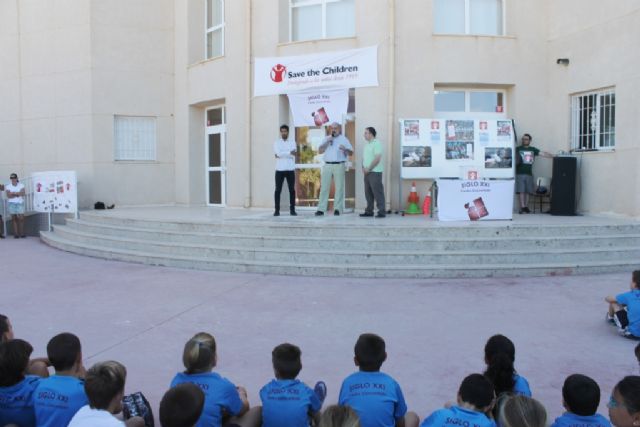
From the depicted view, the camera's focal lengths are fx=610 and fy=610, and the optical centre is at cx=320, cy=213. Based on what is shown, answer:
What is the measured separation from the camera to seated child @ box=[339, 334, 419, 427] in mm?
3291

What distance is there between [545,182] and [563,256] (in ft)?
14.9

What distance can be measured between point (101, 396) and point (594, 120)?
40.7ft

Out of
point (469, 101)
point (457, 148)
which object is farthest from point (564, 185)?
point (469, 101)

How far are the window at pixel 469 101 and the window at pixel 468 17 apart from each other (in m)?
1.30

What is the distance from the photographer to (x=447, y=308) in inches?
275

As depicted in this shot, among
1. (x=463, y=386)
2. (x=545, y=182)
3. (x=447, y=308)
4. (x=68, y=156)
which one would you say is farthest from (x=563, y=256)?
(x=68, y=156)

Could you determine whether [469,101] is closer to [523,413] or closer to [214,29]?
[214,29]

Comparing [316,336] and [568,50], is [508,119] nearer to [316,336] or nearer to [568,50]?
[568,50]

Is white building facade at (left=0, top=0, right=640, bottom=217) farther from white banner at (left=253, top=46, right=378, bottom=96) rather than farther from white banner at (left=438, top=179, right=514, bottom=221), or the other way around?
white banner at (left=438, top=179, right=514, bottom=221)

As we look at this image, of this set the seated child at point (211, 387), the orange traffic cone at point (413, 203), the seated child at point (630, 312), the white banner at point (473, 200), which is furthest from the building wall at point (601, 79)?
the seated child at point (211, 387)

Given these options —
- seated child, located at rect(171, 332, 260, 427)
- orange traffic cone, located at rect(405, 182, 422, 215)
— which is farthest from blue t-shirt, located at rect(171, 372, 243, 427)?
orange traffic cone, located at rect(405, 182, 422, 215)

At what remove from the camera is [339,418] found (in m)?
2.53

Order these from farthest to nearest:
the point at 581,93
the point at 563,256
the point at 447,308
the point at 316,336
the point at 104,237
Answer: the point at 581,93, the point at 104,237, the point at 563,256, the point at 447,308, the point at 316,336

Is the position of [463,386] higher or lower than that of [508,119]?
lower
